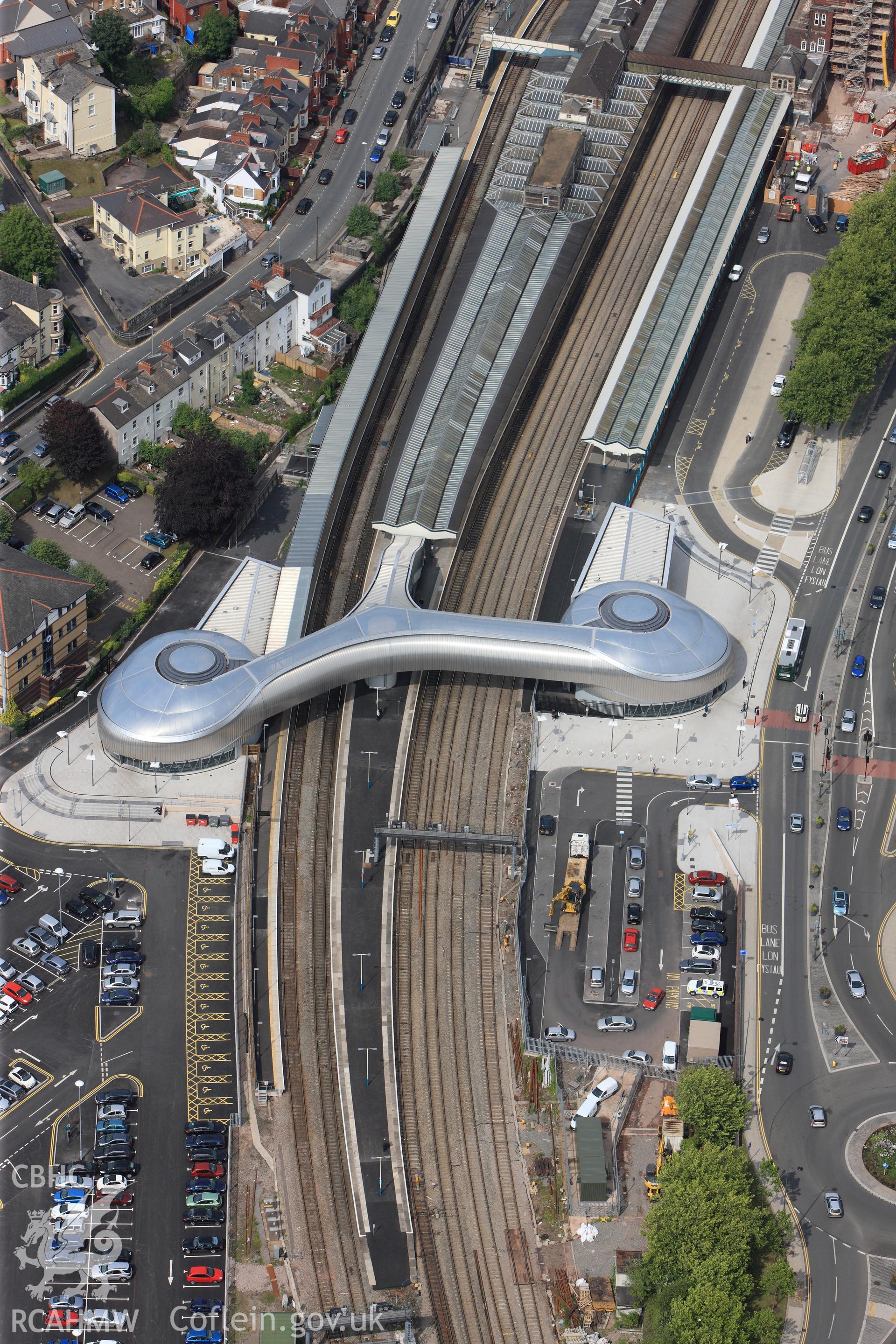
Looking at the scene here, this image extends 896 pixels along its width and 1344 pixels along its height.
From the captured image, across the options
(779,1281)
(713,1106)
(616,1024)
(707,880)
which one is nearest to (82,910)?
(616,1024)

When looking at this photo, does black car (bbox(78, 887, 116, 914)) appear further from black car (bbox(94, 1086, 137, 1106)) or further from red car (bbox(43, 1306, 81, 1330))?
red car (bbox(43, 1306, 81, 1330))

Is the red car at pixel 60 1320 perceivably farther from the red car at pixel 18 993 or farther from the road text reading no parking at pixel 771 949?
the road text reading no parking at pixel 771 949

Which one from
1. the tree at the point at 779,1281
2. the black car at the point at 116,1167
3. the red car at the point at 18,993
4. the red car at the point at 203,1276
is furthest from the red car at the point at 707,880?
the red car at the point at 18,993

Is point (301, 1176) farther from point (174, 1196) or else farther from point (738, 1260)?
point (738, 1260)

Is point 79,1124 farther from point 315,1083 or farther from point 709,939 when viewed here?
point 709,939

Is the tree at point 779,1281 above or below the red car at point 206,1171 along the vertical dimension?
above

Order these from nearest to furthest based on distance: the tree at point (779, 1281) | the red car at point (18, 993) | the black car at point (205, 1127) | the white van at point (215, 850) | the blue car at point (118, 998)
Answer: the tree at point (779, 1281)
the black car at point (205, 1127)
the red car at point (18, 993)
the blue car at point (118, 998)
the white van at point (215, 850)

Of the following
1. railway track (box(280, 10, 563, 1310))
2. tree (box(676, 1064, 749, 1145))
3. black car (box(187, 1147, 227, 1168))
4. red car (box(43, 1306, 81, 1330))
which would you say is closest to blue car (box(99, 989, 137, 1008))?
railway track (box(280, 10, 563, 1310))

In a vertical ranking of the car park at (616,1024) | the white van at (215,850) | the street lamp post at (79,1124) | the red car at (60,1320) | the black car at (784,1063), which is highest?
the black car at (784,1063)
